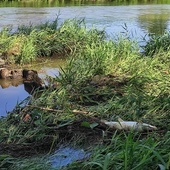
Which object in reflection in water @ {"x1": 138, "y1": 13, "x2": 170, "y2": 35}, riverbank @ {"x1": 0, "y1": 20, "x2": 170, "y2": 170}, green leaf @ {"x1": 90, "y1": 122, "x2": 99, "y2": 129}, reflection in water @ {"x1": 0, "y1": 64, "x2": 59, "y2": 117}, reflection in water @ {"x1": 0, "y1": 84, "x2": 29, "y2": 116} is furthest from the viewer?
reflection in water @ {"x1": 138, "y1": 13, "x2": 170, "y2": 35}

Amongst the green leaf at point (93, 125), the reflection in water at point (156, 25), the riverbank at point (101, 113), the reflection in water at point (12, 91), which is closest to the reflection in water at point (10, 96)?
the reflection in water at point (12, 91)

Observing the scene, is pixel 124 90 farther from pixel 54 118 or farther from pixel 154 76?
pixel 54 118

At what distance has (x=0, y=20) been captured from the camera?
14.1 metres

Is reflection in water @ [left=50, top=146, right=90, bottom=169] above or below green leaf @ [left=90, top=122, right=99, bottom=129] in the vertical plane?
below

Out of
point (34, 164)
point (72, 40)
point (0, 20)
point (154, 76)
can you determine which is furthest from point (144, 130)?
point (0, 20)

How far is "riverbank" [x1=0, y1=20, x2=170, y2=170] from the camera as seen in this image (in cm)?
268

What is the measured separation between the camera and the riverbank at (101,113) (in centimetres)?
268

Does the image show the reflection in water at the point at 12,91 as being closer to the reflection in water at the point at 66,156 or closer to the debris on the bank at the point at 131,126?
the reflection in water at the point at 66,156

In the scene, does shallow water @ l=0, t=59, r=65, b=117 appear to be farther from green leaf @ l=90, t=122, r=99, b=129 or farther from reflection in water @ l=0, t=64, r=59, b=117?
green leaf @ l=90, t=122, r=99, b=129

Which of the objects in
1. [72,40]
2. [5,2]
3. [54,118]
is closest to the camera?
[54,118]

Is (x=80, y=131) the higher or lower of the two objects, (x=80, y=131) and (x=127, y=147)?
the lower

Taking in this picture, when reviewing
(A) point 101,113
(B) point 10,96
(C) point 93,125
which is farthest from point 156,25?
(C) point 93,125

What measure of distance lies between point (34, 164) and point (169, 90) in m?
2.20

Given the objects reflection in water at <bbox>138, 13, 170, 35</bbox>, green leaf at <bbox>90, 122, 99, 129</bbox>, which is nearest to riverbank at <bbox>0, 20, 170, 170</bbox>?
green leaf at <bbox>90, 122, 99, 129</bbox>
